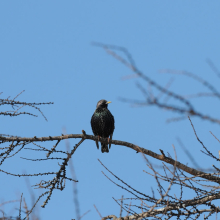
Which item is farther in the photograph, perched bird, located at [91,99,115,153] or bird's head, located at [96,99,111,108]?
bird's head, located at [96,99,111,108]

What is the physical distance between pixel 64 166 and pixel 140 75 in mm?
3430

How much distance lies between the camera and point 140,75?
1.89 m

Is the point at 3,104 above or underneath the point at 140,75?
above

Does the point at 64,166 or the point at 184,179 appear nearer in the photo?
the point at 184,179

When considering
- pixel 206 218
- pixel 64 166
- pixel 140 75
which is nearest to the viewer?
pixel 140 75

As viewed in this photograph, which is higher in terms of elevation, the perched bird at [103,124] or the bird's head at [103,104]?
the bird's head at [103,104]

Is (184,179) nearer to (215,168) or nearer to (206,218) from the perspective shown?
(215,168)

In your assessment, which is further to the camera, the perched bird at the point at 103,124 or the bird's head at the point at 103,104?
the bird's head at the point at 103,104

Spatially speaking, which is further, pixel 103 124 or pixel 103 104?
pixel 103 104

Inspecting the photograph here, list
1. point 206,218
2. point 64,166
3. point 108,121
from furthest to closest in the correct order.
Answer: point 108,121, point 64,166, point 206,218

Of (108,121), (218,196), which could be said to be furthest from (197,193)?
(108,121)

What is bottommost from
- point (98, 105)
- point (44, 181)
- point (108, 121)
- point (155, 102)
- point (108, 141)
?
Answer: point (155, 102)

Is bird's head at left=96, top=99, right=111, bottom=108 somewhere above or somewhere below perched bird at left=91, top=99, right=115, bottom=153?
above

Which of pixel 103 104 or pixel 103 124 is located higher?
pixel 103 104
